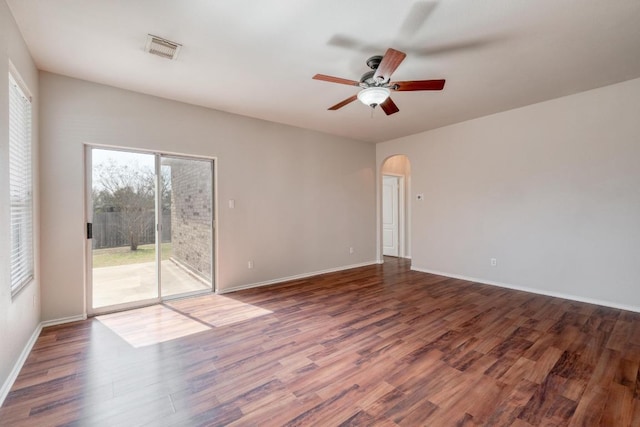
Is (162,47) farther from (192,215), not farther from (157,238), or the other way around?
(157,238)

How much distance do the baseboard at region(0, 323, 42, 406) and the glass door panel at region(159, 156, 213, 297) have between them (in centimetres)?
129

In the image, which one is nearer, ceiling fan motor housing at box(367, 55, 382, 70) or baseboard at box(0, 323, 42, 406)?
baseboard at box(0, 323, 42, 406)

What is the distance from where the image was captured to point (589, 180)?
369 cm

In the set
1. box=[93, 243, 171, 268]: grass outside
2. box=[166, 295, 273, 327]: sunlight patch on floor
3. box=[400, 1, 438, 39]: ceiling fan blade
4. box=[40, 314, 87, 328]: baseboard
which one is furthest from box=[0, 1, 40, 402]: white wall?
box=[400, 1, 438, 39]: ceiling fan blade

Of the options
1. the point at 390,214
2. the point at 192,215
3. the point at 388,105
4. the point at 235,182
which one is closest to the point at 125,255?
the point at 192,215

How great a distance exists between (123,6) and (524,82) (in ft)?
13.7

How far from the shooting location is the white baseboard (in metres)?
1.93

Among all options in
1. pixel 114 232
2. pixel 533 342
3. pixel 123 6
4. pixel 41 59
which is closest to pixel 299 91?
pixel 123 6

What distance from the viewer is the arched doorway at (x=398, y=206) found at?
285 inches

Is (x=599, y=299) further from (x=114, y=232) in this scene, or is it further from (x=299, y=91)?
(x=114, y=232)

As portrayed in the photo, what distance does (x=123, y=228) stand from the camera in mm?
3580

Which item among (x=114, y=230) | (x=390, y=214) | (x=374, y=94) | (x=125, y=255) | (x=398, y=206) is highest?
(x=374, y=94)

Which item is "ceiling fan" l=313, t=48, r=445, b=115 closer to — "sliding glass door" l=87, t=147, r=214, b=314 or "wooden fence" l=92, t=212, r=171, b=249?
"sliding glass door" l=87, t=147, r=214, b=314

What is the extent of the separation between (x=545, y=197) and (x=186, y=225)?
5296 mm
